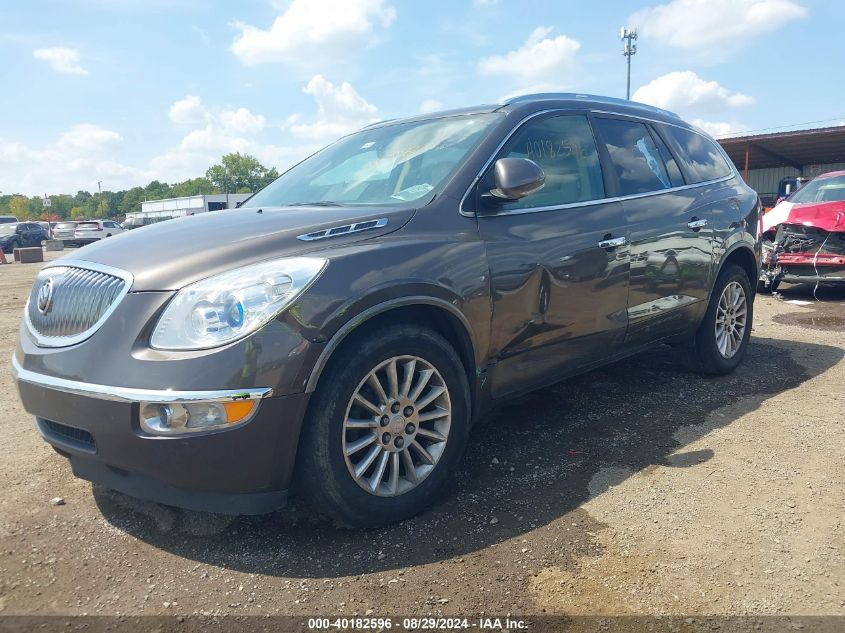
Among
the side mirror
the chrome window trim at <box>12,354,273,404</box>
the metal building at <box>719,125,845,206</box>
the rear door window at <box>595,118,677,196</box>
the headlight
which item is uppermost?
the metal building at <box>719,125,845,206</box>

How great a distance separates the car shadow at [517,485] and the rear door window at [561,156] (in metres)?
1.36

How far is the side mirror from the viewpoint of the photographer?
299 centimetres

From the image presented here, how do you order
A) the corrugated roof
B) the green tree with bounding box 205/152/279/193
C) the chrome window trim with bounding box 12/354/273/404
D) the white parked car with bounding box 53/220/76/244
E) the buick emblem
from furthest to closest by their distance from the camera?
the green tree with bounding box 205/152/279/193 → the white parked car with bounding box 53/220/76/244 → the corrugated roof → the buick emblem → the chrome window trim with bounding box 12/354/273/404

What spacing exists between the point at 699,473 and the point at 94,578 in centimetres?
276

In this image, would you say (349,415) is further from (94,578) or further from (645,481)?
(645,481)

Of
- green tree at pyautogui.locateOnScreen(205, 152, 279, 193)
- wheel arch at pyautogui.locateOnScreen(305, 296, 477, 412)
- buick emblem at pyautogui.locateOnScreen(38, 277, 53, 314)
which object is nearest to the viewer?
wheel arch at pyautogui.locateOnScreen(305, 296, 477, 412)

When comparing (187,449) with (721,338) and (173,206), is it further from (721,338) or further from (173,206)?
(173,206)

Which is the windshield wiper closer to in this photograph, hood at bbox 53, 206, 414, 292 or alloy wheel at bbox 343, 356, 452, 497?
hood at bbox 53, 206, 414, 292

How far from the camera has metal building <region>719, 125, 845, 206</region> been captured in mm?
24344

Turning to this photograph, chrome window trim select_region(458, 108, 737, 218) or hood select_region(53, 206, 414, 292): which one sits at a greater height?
chrome window trim select_region(458, 108, 737, 218)

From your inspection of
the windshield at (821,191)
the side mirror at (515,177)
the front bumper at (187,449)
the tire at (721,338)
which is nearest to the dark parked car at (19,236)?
the windshield at (821,191)

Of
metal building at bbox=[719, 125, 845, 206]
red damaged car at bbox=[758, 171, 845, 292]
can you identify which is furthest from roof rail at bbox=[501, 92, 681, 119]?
metal building at bbox=[719, 125, 845, 206]

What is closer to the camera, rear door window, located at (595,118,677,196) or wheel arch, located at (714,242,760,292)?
rear door window, located at (595,118,677,196)

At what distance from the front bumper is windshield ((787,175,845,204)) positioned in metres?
8.98
